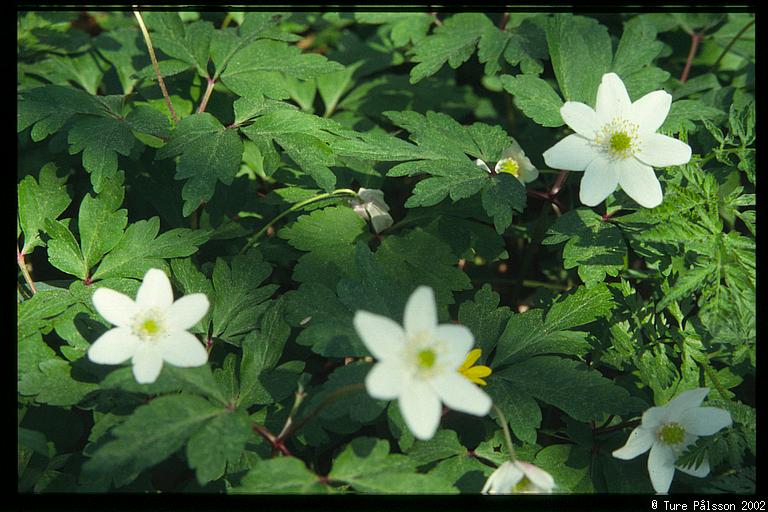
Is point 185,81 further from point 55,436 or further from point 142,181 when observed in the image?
point 55,436

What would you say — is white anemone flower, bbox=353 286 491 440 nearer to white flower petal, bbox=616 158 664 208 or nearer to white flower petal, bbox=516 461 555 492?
white flower petal, bbox=516 461 555 492

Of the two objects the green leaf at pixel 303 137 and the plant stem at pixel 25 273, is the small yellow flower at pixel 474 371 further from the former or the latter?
the plant stem at pixel 25 273

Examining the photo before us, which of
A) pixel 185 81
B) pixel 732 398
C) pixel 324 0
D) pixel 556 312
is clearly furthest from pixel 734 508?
pixel 324 0

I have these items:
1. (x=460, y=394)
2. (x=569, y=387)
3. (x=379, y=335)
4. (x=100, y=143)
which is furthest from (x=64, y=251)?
(x=569, y=387)

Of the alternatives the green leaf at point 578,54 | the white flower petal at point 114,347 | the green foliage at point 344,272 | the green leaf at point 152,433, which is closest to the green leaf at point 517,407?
the green foliage at point 344,272

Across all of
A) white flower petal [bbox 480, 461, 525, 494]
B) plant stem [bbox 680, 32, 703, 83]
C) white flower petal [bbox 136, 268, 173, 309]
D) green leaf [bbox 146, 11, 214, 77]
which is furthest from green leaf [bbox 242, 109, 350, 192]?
plant stem [bbox 680, 32, 703, 83]

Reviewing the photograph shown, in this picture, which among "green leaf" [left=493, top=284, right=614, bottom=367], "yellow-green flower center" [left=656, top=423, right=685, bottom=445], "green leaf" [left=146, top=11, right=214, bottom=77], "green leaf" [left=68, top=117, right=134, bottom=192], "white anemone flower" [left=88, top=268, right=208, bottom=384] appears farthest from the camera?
"green leaf" [left=146, top=11, right=214, bottom=77]
